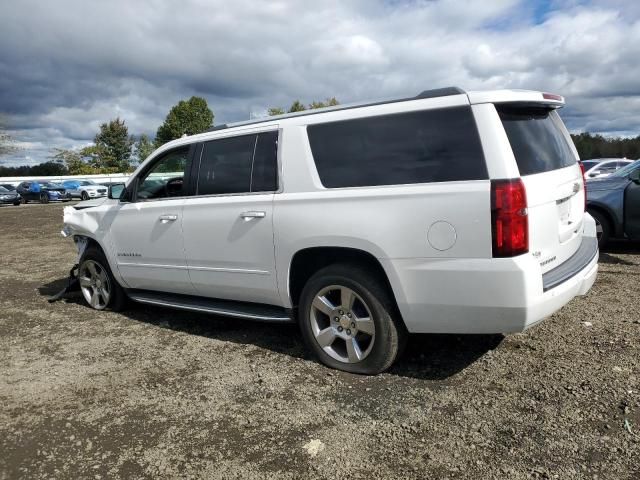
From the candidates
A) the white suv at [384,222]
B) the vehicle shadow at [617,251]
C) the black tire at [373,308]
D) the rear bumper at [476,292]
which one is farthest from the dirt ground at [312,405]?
the vehicle shadow at [617,251]

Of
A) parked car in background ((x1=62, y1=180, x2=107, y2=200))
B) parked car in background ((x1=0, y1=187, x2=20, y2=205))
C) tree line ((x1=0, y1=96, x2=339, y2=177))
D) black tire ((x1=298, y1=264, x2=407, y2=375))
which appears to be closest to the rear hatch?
black tire ((x1=298, y1=264, x2=407, y2=375))

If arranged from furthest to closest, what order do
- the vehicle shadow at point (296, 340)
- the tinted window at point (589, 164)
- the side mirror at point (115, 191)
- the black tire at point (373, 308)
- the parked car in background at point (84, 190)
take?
1. the parked car in background at point (84, 190)
2. the tinted window at point (589, 164)
3. the side mirror at point (115, 191)
4. the vehicle shadow at point (296, 340)
5. the black tire at point (373, 308)

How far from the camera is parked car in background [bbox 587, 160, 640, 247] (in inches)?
285

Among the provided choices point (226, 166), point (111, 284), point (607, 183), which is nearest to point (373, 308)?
point (226, 166)

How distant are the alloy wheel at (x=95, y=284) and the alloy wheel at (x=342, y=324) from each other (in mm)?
2978

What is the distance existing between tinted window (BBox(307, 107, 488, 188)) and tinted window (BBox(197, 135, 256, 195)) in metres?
0.68

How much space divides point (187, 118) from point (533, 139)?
223 ft

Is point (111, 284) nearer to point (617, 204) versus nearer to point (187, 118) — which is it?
point (617, 204)

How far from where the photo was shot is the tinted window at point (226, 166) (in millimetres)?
4172

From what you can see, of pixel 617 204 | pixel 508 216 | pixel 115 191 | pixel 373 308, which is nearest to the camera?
pixel 508 216

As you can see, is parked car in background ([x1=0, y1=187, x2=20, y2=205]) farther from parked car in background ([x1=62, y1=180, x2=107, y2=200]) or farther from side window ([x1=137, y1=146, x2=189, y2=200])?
side window ([x1=137, y1=146, x2=189, y2=200])

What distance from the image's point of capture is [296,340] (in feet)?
14.9

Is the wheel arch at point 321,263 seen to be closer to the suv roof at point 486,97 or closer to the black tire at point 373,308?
the black tire at point 373,308

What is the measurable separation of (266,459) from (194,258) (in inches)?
85.3
